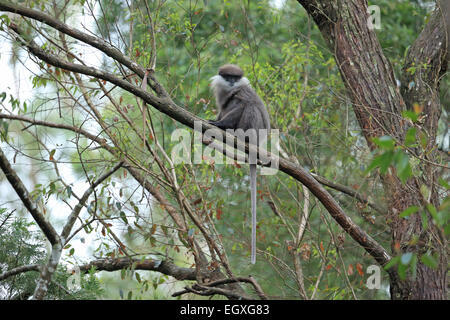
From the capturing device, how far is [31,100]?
433 cm

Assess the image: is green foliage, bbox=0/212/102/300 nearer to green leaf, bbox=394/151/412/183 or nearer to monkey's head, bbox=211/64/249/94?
green leaf, bbox=394/151/412/183

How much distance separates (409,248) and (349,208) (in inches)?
57.7

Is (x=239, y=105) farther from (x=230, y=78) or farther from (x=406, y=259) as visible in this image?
(x=406, y=259)

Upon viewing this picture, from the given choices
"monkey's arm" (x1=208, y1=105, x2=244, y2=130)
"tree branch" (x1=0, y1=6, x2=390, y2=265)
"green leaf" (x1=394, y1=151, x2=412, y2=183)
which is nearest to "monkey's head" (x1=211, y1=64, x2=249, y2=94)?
"monkey's arm" (x1=208, y1=105, x2=244, y2=130)

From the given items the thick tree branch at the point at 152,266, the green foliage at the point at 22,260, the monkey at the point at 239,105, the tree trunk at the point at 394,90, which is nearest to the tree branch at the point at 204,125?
the tree trunk at the point at 394,90

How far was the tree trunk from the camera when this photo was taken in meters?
4.02

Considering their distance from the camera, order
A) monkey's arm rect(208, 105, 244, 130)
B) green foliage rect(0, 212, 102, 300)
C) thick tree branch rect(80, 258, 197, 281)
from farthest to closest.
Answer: monkey's arm rect(208, 105, 244, 130) < thick tree branch rect(80, 258, 197, 281) < green foliage rect(0, 212, 102, 300)

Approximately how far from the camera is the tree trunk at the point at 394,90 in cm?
402

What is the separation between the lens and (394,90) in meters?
4.36

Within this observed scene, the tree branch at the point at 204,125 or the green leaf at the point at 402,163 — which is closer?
the green leaf at the point at 402,163

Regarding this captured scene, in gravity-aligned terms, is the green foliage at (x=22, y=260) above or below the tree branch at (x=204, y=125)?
below

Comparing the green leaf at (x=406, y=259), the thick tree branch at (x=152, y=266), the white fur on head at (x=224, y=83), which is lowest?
the thick tree branch at (x=152, y=266)

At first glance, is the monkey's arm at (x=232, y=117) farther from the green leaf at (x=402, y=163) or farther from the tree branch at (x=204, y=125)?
the green leaf at (x=402, y=163)
